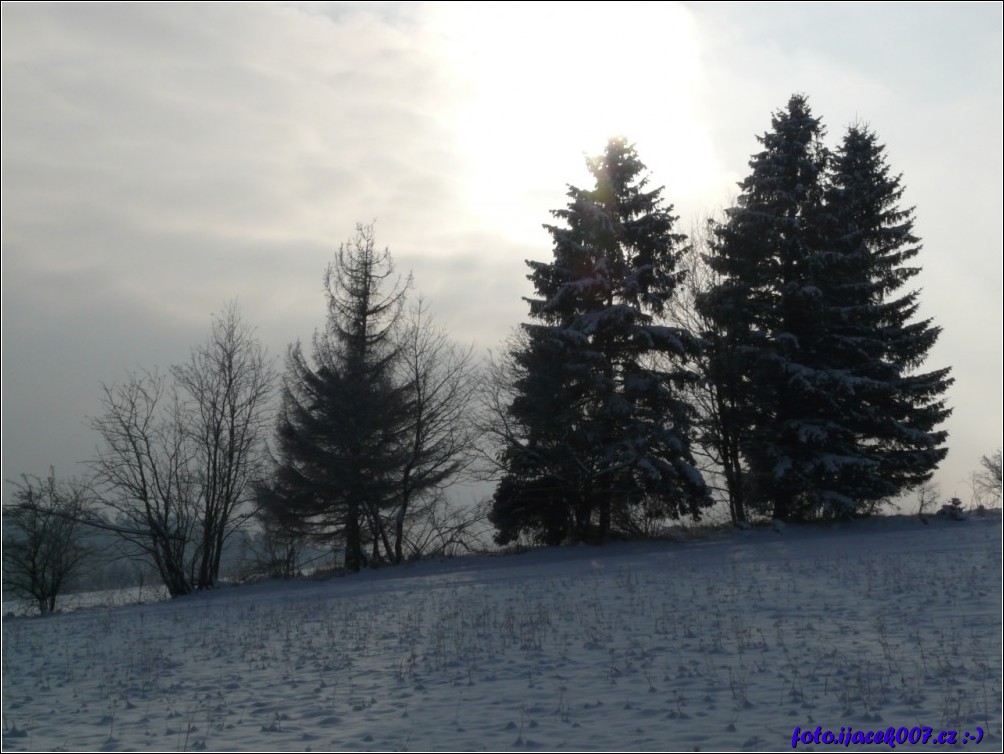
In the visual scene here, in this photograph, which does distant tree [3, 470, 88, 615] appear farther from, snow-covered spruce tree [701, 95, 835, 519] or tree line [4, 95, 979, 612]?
snow-covered spruce tree [701, 95, 835, 519]

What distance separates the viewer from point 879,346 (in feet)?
97.7

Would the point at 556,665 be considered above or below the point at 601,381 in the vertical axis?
below

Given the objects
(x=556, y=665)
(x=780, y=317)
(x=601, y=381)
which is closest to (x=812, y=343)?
(x=780, y=317)

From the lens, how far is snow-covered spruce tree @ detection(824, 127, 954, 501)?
29547 millimetres

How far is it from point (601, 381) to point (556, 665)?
58.8 ft

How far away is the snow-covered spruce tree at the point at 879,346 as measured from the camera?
96.9ft

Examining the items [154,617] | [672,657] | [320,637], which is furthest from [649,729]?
[154,617]

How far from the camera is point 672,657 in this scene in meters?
11.5

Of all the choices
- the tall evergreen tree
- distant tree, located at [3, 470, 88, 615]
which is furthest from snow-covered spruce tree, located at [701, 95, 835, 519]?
distant tree, located at [3, 470, 88, 615]

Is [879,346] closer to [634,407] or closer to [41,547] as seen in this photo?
[634,407]

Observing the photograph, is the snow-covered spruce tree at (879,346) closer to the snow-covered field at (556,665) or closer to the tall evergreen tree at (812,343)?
the tall evergreen tree at (812,343)

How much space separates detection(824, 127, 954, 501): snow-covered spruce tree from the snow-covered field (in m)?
9.61

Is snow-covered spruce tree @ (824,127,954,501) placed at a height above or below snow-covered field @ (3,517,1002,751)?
above

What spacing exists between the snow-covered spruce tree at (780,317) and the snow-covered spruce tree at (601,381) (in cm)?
203
